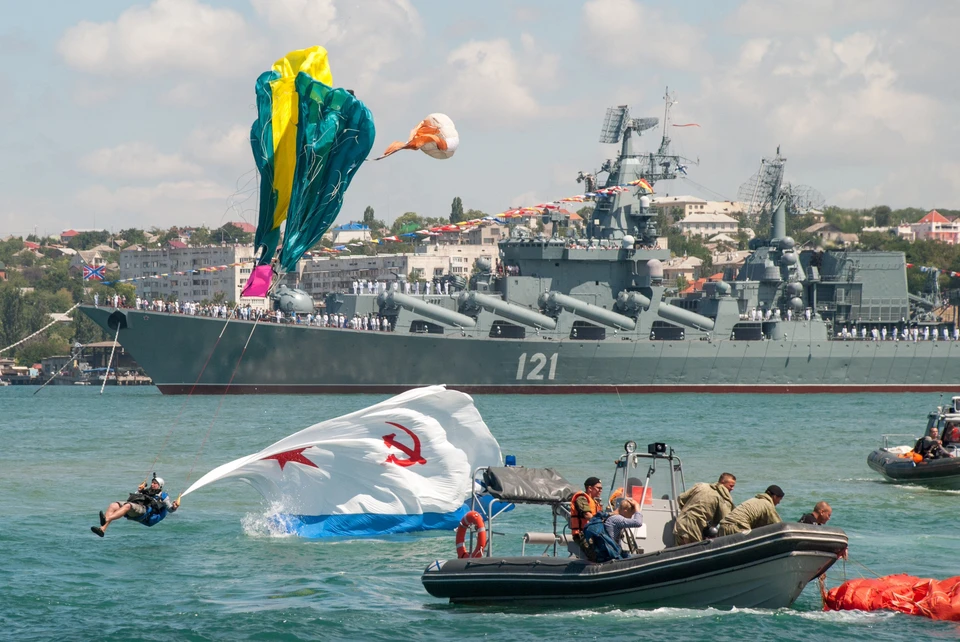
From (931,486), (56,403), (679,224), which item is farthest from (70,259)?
(931,486)

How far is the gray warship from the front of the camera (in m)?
56.5

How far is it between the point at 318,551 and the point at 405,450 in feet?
6.29

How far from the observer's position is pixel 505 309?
58.6 m

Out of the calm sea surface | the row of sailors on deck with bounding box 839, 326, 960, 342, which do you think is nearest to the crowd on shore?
the calm sea surface

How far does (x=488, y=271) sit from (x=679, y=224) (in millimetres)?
109940

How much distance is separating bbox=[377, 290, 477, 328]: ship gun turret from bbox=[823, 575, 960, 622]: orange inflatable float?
43.4 metres

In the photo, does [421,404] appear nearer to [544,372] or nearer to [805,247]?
[544,372]

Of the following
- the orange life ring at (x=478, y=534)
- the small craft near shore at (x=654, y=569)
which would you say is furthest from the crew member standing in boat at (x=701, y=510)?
the orange life ring at (x=478, y=534)

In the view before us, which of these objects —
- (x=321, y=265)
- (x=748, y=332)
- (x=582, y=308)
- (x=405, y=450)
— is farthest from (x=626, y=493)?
(x=321, y=265)

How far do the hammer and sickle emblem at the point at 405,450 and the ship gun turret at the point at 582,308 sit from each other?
4223 centimetres

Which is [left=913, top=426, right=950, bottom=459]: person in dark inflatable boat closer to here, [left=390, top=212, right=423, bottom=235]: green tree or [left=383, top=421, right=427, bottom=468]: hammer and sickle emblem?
[left=383, top=421, right=427, bottom=468]: hammer and sickle emblem

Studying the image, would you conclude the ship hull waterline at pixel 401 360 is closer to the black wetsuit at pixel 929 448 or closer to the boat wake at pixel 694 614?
the black wetsuit at pixel 929 448

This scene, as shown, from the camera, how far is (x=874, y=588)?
47.6 feet

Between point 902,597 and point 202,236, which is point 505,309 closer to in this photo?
point 902,597
